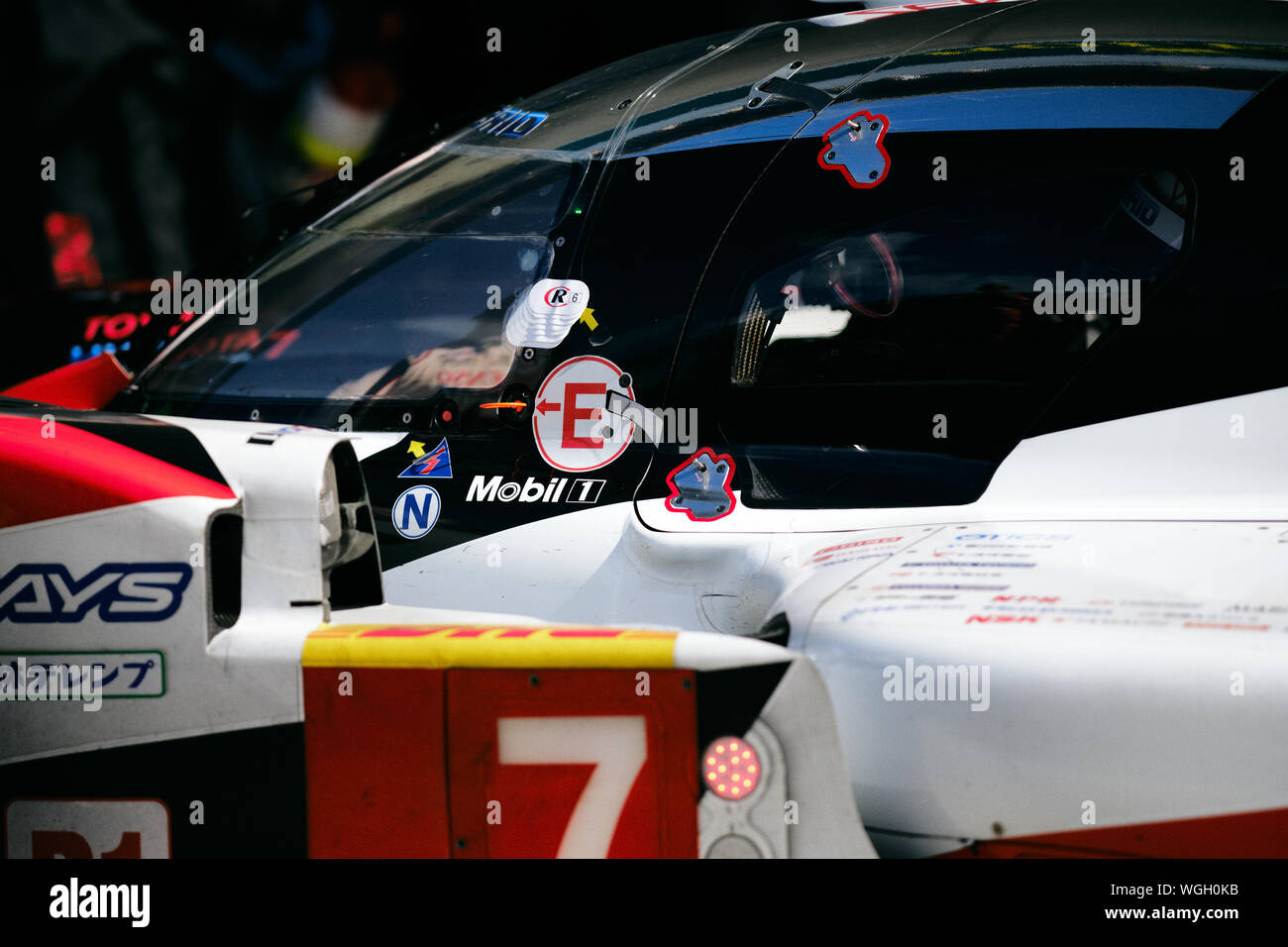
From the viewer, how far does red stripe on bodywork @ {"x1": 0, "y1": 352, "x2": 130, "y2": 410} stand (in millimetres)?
2670

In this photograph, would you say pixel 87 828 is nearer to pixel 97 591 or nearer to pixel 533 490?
pixel 97 591

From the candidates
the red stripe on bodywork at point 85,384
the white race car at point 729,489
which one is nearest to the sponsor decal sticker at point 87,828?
the white race car at point 729,489

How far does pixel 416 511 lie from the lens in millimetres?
2182

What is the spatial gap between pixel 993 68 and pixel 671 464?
0.85m

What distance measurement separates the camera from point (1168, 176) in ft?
6.41

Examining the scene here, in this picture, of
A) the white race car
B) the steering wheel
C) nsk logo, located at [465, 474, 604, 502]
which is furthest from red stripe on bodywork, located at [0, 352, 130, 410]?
the steering wheel

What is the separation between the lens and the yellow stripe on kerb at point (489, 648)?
1508 mm

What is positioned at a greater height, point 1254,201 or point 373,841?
point 1254,201

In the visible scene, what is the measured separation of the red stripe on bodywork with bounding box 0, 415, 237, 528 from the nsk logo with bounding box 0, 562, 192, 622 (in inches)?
2.9

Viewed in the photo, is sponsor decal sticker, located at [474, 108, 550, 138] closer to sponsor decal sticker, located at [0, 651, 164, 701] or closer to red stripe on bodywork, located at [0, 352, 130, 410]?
red stripe on bodywork, located at [0, 352, 130, 410]

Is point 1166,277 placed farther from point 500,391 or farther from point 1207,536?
point 500,391

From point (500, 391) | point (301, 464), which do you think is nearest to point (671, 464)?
point (500, 391)

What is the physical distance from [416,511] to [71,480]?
631 mm

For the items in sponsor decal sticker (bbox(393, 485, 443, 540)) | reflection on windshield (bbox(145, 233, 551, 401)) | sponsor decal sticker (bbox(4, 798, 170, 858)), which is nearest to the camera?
sponsor decal sticker (bbox(4, 798, 170, 858))
